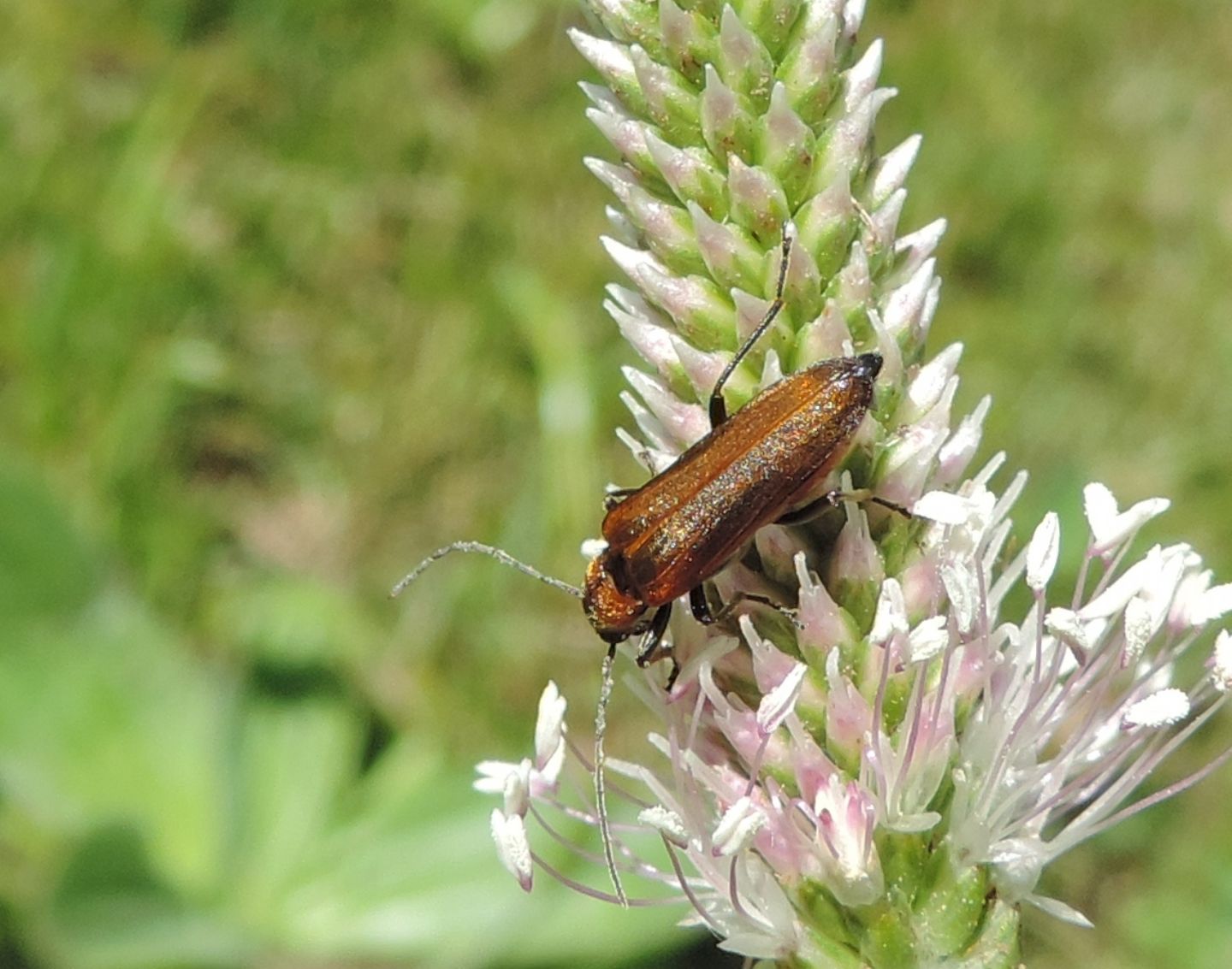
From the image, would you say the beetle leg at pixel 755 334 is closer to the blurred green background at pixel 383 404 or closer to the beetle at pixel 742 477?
the beetle at pixel 742 477

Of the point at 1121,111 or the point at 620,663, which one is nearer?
the point at 620,663

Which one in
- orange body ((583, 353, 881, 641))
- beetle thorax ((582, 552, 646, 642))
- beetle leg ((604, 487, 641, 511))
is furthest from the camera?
beetle leg ((604, 487, 641, 511))

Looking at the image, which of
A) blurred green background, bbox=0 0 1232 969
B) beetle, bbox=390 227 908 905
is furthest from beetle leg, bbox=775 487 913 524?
blurred green background, bbox=0 0 1232 969

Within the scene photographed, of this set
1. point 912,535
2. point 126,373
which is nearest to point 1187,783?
point 912,535

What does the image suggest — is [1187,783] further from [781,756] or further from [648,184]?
[648,184]

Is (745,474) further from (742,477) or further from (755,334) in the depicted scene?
(755,334)

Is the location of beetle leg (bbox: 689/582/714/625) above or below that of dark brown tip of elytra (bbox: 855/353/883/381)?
below

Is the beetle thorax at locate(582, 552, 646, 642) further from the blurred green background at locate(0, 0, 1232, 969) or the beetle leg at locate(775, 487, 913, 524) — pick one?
the blurred green background at locate(0, 0, 1232, 969)

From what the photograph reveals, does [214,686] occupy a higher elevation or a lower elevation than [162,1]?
lower
